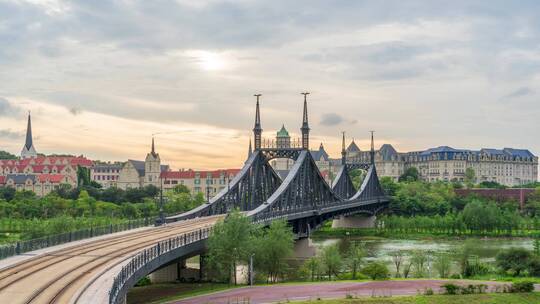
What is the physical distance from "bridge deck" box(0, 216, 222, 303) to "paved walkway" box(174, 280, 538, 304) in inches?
255

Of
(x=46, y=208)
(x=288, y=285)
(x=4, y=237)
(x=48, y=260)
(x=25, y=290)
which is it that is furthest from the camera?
(x=46, y=208)

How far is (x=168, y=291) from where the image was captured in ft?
186

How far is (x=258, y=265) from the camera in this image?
61.2m

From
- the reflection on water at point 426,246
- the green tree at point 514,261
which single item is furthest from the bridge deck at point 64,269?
the reflection on water at point 426,246

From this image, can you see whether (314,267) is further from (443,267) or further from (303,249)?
(303,249)

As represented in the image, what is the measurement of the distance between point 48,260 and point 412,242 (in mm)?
85096

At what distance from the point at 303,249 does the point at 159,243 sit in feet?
142

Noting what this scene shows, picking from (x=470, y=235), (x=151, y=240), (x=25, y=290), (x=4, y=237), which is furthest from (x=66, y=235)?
(x=470, y=235)

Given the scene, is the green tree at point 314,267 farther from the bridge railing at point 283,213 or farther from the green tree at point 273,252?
the bridge railing at point 283,213

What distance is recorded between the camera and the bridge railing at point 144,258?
112ft

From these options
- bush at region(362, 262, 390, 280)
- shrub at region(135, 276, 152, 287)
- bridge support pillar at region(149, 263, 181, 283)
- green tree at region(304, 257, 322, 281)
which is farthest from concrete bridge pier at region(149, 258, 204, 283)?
bush at region(362, 262, 390, 280)

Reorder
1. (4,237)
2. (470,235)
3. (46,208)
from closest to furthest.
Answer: (4,237) → (470,235) → (46,208)

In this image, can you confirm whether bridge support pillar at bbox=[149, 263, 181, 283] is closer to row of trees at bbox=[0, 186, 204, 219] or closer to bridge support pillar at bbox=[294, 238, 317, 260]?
bridge support pillar at bbox=[294, 238, 317, 260]

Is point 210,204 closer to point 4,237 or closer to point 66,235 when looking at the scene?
point 66,235
